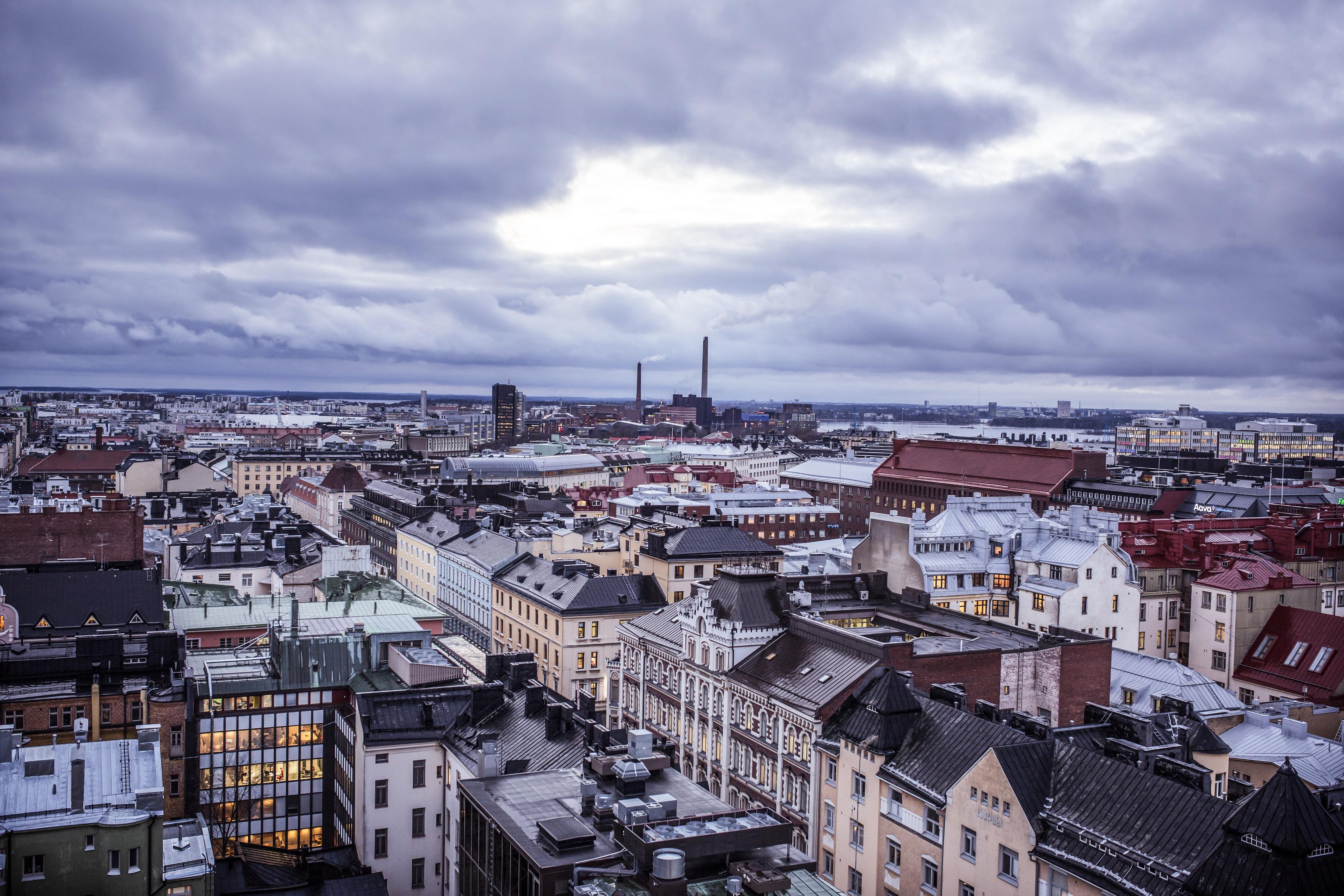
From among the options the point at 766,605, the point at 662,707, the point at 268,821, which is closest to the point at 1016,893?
the point at 766,605

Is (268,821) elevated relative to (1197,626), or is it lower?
lower

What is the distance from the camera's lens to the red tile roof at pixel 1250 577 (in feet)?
274

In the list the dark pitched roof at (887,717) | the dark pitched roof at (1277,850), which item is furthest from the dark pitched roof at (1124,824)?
the dark pitched roof at (887,717)

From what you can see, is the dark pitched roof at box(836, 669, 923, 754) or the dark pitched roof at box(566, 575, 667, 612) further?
the dark pitched roof at box(566, 575, 667, 612)

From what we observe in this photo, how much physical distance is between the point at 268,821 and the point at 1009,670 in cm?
4418

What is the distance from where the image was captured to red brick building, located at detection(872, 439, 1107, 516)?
162m

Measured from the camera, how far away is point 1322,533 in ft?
319

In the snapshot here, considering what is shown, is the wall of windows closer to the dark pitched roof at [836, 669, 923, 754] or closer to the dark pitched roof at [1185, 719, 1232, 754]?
the dark pitched roof at [836, 669, 923, 754]

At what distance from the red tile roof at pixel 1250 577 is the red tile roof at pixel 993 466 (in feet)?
234

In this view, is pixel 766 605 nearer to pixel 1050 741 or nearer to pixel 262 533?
pixel 1050 741

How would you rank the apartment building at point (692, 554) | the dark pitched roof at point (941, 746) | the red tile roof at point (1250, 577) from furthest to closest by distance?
the apartment building at point (692, 554)
the red tile roof at point (1250, 577)
the dark pitched roof at point (941, 746)

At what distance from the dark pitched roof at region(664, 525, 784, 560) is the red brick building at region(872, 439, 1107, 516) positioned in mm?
62810

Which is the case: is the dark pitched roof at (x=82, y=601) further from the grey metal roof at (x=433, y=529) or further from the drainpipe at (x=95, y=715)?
the grey metal roof at (x=433, y=529)

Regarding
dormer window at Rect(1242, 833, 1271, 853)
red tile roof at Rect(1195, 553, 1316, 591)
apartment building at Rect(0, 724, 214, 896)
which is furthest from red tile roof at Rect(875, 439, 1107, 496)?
apartment building at Rect(0, 724, 214, 896)
